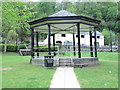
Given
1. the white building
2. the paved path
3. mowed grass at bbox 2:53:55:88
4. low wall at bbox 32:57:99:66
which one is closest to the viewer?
the paved path

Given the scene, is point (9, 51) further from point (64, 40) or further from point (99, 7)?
point (99, 7)

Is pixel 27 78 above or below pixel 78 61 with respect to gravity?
below

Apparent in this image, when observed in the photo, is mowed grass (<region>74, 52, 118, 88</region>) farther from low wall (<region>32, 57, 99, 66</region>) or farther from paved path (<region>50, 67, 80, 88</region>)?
low wall (<region>32, 57, 99, 66</region>)

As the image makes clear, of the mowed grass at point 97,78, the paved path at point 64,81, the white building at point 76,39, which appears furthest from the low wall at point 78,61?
the white building at point 76,39

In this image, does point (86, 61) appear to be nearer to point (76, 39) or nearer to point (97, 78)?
point (97, 78)

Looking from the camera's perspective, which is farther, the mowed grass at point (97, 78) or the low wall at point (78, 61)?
the low wall at point (78, 61)

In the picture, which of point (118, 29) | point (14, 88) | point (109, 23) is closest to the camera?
point (14, 88)

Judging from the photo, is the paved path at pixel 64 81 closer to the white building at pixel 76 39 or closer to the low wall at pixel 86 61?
the low wall at pixel 86 61

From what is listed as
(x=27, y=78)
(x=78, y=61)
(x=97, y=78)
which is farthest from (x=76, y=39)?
(x=27, y=78)

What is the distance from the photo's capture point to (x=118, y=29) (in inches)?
1871

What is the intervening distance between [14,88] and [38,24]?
6.71 metres

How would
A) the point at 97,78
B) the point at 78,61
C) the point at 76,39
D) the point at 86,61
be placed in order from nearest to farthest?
the point at 97,78 → the point at 78,61 → the point at 86,61 → the point at 76,39

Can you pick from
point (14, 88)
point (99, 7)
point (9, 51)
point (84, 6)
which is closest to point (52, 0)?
point (84, 6)

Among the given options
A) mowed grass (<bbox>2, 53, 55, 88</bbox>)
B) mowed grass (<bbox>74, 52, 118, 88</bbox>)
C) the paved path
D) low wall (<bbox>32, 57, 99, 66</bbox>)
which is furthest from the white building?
the paved path
